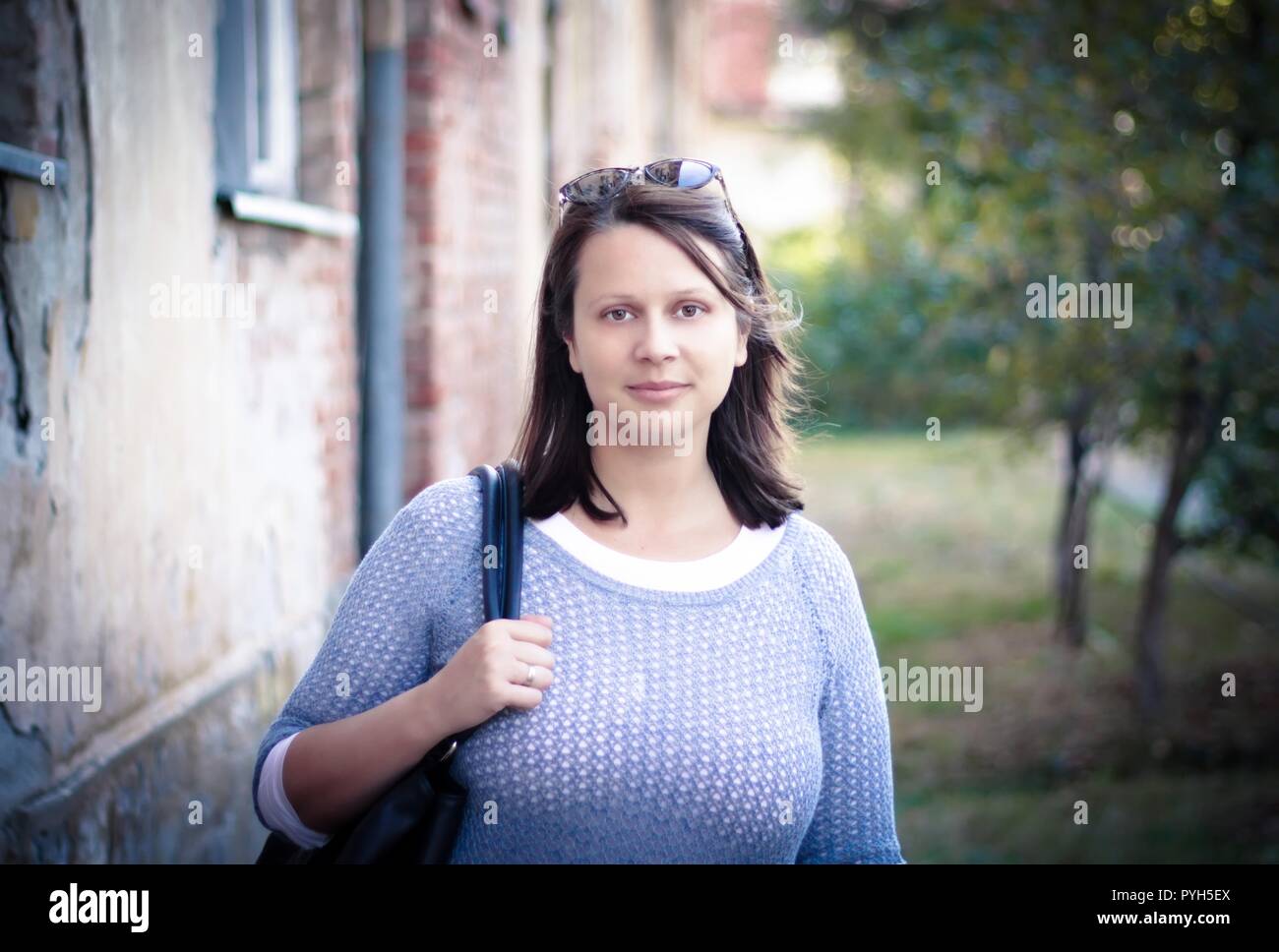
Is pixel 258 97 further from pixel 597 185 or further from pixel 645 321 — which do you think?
pixel 645 321

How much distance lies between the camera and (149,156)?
3.01 m

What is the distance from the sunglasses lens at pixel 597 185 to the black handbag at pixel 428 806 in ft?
1.50

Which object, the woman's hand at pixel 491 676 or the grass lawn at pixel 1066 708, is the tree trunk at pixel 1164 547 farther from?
the woman's hand at pixel 491 676

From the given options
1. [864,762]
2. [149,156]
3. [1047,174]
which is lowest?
[864,762]

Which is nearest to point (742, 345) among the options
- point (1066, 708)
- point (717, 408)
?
point (717, 408)

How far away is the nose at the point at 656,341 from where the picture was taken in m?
1.86

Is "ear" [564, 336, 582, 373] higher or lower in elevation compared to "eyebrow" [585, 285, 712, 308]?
lower

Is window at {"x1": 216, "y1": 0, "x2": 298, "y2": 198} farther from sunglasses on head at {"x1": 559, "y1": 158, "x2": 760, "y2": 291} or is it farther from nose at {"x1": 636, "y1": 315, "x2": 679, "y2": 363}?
nose at {"x1": 636, "y1": 315, "x2": 679, "y2": 363}

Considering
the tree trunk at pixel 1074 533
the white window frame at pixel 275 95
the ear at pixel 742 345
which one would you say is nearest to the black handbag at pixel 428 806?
the ear at pixel 742 345

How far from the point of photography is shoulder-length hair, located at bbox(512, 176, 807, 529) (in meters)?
1.93

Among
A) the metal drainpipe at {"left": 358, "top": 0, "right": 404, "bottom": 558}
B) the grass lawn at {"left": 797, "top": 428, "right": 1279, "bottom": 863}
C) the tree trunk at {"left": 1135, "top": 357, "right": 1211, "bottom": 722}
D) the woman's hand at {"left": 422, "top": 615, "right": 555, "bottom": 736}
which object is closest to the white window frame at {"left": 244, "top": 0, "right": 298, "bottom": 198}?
the metal drainpipe at {"left": 358, "top": 0, "right": 404, "bottom": 558}

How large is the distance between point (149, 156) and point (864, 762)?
2.04m
